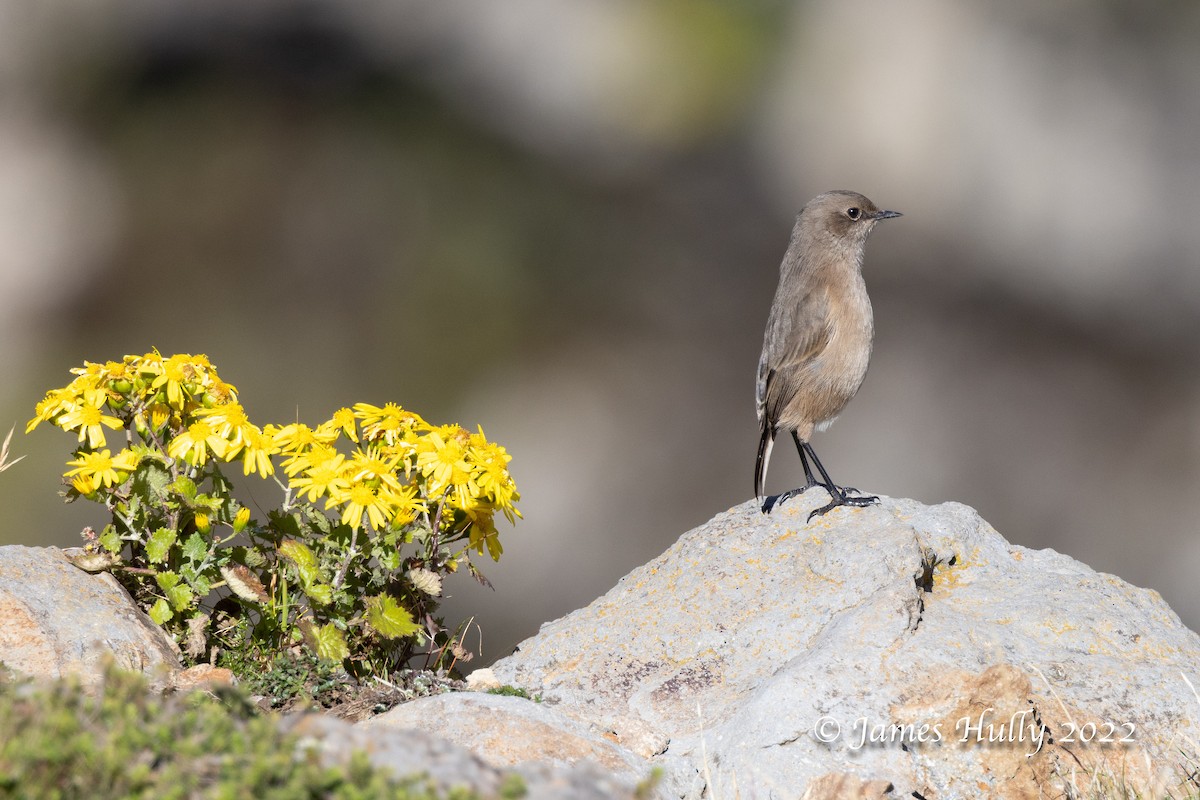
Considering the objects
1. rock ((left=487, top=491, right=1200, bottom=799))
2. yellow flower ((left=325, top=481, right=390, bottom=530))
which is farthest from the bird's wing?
yellow flower ((left=325, top=481, right=390, bottom=530))

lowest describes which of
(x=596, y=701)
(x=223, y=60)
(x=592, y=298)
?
(x=596, y=701)

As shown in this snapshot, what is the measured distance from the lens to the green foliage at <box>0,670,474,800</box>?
2.78 metres

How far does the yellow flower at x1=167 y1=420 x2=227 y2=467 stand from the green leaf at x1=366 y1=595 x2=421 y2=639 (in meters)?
0.89

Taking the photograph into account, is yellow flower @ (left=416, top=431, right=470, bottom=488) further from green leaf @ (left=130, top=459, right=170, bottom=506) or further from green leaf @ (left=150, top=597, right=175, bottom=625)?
green leaf @ (left=150, top=597, right=175, bottom=625)

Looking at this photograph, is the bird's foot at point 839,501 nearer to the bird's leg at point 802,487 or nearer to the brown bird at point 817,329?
the bird's leg at point 802,487

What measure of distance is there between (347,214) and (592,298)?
2.25 meters

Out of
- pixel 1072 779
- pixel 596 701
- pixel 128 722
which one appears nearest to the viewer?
pixel 128 722

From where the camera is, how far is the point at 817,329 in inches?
284

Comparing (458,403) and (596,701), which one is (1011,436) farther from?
(596,701)

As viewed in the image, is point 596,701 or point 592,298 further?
point 592,298

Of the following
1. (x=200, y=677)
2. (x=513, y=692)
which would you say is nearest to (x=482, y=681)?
(x=513, y=692)

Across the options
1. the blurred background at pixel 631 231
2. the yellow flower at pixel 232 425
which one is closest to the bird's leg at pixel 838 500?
the yellow flower at pixel 232 425

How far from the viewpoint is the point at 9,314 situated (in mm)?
10234

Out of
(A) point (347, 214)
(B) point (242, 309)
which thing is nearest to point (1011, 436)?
(A) point (347, 214)
